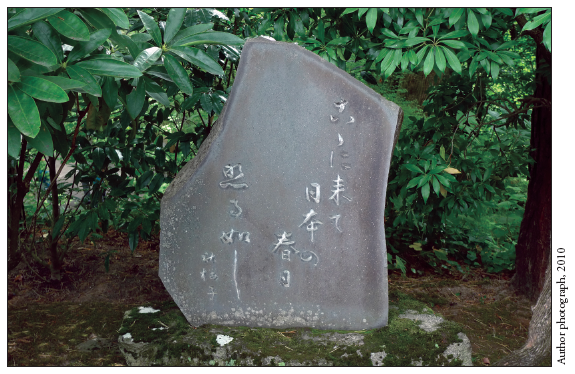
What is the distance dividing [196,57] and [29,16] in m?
0.66

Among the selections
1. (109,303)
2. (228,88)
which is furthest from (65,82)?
(109,303)

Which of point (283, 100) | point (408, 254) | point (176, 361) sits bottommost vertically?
point (176, 361)

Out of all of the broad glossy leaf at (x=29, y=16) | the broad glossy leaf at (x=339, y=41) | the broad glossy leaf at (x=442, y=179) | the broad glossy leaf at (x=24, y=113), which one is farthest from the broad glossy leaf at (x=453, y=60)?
the broad glossy leaf at (x=24, y=113)

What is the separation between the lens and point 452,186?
3756 millimetres

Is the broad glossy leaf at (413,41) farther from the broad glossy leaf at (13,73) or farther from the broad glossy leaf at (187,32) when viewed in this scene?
the broad glossy leaf at (13,73)

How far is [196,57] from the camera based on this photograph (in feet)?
7.39

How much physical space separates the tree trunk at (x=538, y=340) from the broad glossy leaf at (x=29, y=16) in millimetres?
2254

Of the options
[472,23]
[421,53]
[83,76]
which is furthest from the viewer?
[421,53]

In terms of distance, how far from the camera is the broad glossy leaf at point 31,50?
1.77 meters

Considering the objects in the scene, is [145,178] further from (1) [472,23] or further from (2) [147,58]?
(1) [472,23]

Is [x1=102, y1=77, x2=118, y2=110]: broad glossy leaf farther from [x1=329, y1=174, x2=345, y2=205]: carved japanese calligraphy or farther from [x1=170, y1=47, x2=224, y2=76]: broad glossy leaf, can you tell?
[x1=329, y1=174, x2=345, y2=205]: carved japanese calligraphy

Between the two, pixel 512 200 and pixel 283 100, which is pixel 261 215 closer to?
pixel 283 100

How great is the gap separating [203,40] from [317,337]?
61.3 inches

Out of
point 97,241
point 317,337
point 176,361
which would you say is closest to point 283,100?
point 317,337
